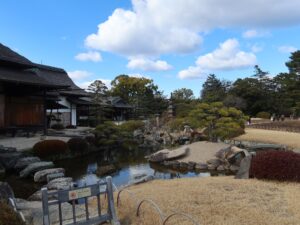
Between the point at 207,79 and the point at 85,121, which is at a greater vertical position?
the point at 207,79

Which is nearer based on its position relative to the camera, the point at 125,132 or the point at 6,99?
the point at 6,99

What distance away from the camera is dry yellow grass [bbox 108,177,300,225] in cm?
565

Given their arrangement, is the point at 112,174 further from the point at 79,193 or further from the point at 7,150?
the point at 79,193

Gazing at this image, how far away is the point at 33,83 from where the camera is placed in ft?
62.9

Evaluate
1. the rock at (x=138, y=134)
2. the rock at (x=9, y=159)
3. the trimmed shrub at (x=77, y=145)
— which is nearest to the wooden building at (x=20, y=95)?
the trimmed shrub at (x=77, y=145)

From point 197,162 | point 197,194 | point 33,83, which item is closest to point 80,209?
point 197,194

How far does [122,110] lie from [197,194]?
42050 mm

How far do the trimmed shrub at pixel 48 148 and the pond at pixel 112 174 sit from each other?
610 millimetres

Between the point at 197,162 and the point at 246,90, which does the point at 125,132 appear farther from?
the point at 246,90

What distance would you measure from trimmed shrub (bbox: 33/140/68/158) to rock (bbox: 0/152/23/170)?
1685mm

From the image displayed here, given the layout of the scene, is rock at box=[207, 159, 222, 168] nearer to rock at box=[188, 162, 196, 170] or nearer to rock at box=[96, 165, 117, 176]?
rock at box=[188, 162, 196, 170]

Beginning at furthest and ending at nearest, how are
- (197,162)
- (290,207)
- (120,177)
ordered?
(197,162) → (120,177) → (290,207)

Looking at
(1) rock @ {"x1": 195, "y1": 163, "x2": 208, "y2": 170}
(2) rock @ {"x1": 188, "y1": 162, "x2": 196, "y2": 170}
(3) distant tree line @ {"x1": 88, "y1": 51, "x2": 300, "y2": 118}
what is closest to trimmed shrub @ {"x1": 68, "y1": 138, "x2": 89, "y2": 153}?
(2) rock @ {"x1": 188, "y1": 162, "x2": 196, "y2": 170}

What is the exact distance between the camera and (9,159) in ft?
45.4
